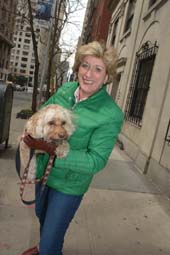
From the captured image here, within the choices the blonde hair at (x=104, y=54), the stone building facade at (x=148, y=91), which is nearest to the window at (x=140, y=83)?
the stone building facade at (x=148, y=91)

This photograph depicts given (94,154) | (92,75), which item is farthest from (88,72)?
(94,154)

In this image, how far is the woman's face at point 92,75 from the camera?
2.62 meters

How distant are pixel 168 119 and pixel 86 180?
491 cm

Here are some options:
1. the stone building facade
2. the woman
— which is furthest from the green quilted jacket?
the stone building facade

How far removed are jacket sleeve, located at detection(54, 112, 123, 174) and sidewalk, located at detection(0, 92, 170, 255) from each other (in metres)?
1.59

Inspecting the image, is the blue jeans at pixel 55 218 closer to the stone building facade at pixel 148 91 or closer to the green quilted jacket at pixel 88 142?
the green quilted jacket at pixel 88 142

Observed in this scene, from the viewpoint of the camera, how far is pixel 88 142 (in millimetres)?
2535

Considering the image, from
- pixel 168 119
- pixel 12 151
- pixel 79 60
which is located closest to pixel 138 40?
pixel 168 119

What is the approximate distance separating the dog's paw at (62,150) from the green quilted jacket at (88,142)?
31mm

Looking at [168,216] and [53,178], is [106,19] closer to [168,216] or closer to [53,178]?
[168,216]

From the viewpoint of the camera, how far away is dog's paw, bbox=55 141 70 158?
2420mm

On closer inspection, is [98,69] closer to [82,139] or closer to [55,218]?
[82,139]

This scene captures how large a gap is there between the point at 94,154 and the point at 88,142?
0.13 meters

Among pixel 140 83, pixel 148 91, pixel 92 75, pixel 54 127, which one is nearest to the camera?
pixel 54 127
